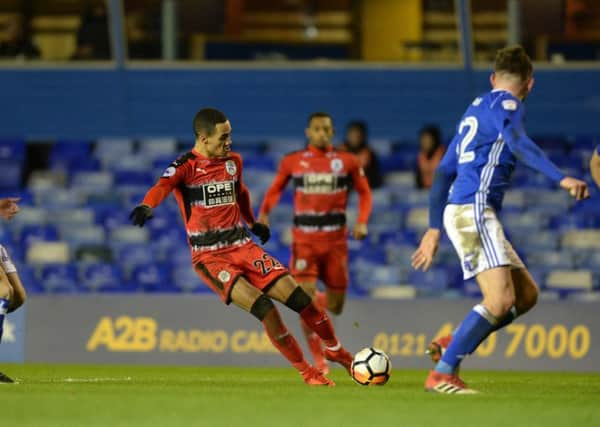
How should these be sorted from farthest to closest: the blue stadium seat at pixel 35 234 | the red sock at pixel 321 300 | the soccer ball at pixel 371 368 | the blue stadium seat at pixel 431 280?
the blue stadium seat at pixel 35 234, the blue stadium seat at pixel 431 280, the red sock at pixel 321 300, the soccer ball at pixel 371 368

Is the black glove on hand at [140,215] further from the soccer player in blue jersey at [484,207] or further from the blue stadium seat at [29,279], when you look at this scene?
the blue stadium seat at [29,279]

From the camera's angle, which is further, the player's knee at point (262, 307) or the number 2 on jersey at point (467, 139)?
the player's knee at point (262, 307)

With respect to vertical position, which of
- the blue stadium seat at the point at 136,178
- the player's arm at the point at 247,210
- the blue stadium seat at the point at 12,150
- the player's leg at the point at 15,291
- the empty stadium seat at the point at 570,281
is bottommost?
the empty stadium seat at the point at 570,281

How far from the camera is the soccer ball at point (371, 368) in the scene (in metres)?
8.84

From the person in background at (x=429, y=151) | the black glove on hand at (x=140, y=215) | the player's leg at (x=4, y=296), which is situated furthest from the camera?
the person in background at (x=429, y=151)

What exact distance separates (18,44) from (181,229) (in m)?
3.93

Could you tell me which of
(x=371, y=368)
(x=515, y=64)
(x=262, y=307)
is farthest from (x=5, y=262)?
(x=515, y=64)

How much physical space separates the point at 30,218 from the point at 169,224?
1936mm

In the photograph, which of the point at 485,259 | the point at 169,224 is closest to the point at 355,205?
the point at 169,224

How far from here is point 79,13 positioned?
1902 cm

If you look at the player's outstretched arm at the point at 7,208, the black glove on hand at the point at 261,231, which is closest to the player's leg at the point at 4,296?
the player's outstretched arm at the point at 7,208

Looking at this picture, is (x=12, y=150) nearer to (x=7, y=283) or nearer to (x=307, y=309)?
(x=7, y=283)

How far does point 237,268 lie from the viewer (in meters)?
8.93

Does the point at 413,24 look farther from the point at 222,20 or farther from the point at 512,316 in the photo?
the point at 512,316
